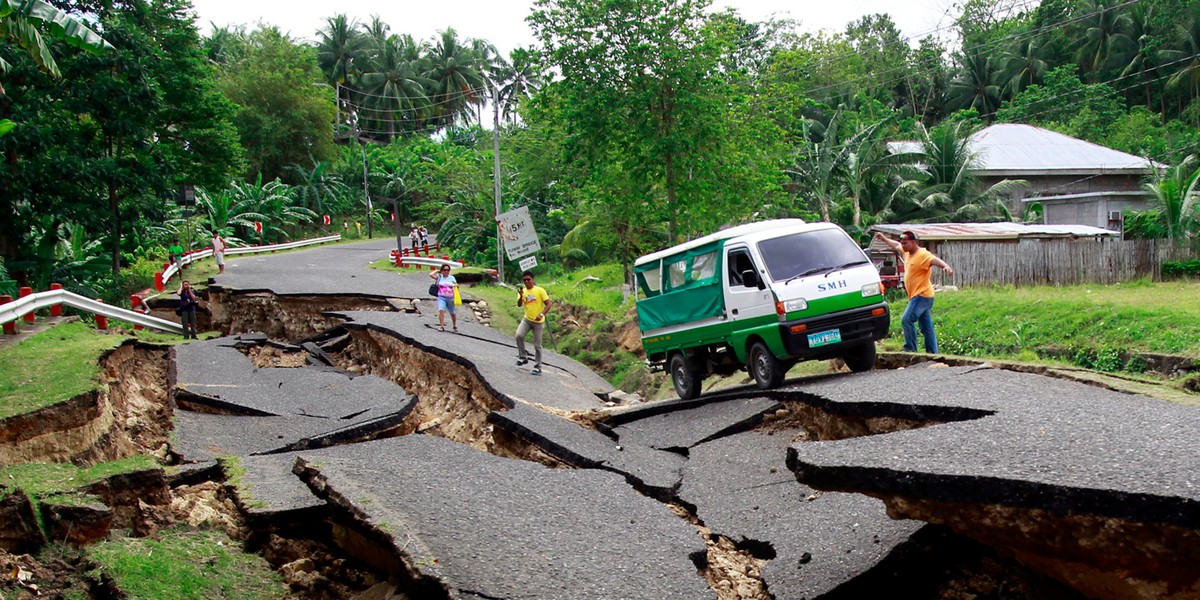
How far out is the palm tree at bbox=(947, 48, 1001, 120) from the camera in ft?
171

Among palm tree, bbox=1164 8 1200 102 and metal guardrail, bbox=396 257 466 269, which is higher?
palm tree, bbox=1164 8 1200 102

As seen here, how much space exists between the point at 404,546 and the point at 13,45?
75.1 feet

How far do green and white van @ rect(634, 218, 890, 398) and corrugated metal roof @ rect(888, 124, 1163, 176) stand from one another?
22624mm

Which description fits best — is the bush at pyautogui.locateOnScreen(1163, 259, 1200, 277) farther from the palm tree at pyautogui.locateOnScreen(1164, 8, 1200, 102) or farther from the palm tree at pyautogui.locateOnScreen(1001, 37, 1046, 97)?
the palm tree at pyautogui.locateOnScreen(1001, 37, 1046, 97)

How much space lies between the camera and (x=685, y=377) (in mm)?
13062

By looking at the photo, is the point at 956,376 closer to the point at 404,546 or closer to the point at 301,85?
the point at 404,546

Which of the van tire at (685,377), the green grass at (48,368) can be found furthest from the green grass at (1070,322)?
the green grass at (48,368)

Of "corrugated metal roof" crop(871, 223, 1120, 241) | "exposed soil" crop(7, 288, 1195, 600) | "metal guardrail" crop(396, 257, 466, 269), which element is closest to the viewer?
"exposed soil" crop(7, 288, 1195, 600)

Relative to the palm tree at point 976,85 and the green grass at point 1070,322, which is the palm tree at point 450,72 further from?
the green grass at point 1070,322

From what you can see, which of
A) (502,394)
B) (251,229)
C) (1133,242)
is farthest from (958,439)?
(251,229)

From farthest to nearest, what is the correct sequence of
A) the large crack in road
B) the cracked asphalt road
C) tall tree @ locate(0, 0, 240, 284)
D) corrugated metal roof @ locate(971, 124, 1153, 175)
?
corrugated metal roof @ locate(971, 124, 1153, 175) < tall tree @ locate(0, 0, 240, 284) < the cracked asphalt road < the large crack in road

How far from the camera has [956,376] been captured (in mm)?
9586

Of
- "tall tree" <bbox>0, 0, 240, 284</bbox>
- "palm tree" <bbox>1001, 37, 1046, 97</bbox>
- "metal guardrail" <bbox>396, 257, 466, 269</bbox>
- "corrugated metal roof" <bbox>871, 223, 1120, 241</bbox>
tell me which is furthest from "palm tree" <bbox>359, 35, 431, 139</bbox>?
"corrugated metal roof" <bbox>871, 223, 1120, 241</bbox>

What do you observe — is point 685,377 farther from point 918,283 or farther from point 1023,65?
point 1023,65
